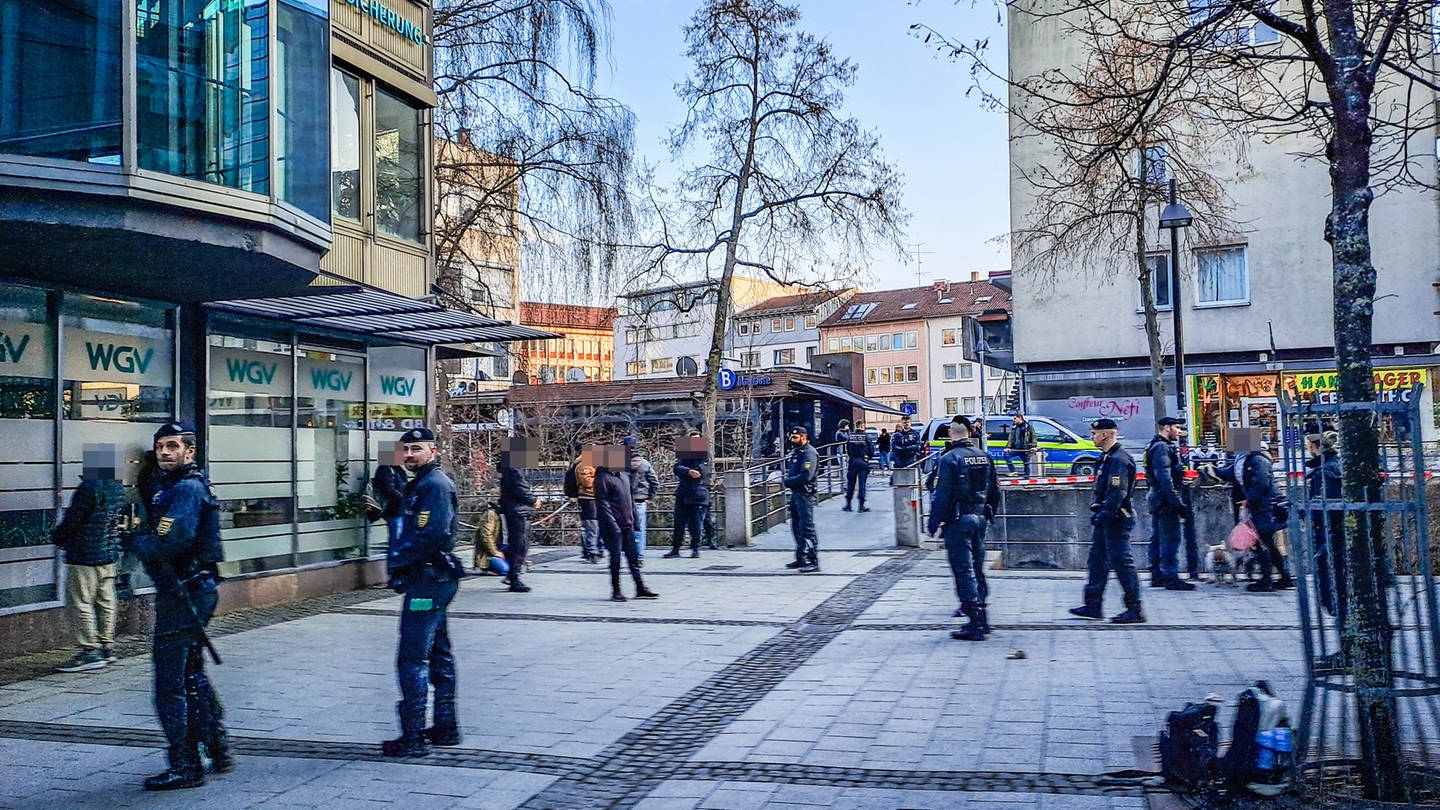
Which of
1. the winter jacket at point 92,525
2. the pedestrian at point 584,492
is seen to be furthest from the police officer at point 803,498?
the winter jacket at point 92,525

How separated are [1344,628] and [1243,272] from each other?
2916 centimetres

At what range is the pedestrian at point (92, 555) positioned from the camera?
9.29 m

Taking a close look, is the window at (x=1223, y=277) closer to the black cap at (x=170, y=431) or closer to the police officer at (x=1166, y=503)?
the police officer at (x=1166, y=503)

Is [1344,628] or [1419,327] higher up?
[1419,327]

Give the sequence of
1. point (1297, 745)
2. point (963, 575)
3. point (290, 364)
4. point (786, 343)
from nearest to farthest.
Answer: point (1297, 745)
point (963, 575)
point (290, 364)
point (786, 343)

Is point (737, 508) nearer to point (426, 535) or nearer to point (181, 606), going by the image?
point (426, 535)

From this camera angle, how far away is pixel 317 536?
14.2m

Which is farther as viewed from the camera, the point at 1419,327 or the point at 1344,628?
the point at 1419,327

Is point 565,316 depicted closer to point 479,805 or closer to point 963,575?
point 963,575

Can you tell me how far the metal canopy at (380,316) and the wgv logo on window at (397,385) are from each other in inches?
20.8

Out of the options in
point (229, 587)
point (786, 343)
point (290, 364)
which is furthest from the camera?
point (786, 343)

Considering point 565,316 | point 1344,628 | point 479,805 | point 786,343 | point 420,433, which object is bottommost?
point 479,805

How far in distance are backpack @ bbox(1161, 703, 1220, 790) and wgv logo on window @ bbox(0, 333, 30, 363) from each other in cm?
945

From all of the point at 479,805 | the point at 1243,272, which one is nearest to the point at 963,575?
the point at 479,805
